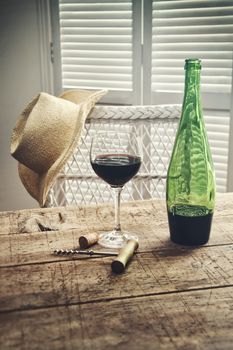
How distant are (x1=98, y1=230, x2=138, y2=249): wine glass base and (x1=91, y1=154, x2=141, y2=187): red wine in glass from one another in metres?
0.12

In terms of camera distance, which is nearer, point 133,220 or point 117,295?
point 117,295

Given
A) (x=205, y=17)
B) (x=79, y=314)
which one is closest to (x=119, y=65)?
(x=205, y=17)

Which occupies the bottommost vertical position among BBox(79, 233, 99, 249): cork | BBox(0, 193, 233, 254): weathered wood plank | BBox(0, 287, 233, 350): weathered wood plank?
BBox(0, 193, 233, 254): weathered wood plank

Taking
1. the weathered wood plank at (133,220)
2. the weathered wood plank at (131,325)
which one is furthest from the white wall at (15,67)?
the weathered wood plank at (131,325)

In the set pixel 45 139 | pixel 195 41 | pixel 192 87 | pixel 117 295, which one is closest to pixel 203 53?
pixel 195 41

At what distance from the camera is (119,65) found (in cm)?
221

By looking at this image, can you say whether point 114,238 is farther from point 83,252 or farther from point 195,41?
point 195,41

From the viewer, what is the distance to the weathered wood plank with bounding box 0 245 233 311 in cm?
76

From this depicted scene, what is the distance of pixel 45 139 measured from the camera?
5.07 ft

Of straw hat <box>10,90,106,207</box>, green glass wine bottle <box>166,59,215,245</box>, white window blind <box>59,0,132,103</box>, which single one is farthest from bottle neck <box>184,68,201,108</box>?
white window blind <box>59,0,132,103</box>

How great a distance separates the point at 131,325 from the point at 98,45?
1.74 m

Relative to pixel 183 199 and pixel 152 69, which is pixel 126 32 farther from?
pixel 183 199

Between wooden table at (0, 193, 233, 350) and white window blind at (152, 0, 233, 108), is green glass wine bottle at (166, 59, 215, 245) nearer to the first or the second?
wooden table at (0, 193, 233, 350)

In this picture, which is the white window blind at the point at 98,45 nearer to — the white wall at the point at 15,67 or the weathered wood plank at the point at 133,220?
the white wall at the point at 15,67
